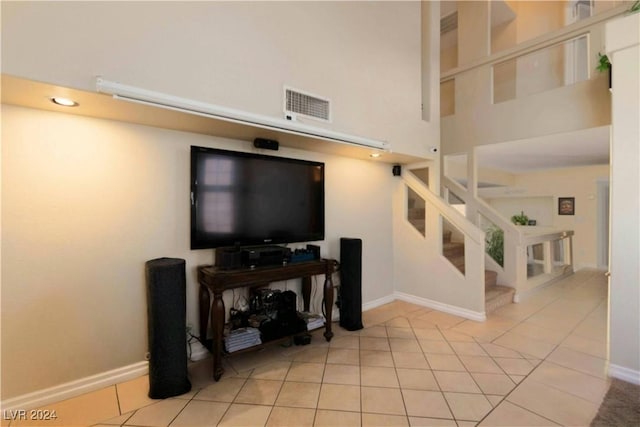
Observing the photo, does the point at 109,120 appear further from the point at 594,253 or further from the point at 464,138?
the point at 594,253

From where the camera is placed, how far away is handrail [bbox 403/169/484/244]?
325 centimetres

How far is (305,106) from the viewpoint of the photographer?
2498 millimetres

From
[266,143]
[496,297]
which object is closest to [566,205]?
[496,297]

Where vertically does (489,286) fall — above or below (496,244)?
below

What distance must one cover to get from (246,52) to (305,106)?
62 cm

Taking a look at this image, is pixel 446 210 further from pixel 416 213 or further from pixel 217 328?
pixel 217 328

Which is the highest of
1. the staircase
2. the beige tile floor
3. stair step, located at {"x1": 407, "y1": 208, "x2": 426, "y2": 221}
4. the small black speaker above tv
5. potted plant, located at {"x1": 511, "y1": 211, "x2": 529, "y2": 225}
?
the small black speaker above tv

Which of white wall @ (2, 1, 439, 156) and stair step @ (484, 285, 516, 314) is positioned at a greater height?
white wall @ (2, 1, 439, 156)

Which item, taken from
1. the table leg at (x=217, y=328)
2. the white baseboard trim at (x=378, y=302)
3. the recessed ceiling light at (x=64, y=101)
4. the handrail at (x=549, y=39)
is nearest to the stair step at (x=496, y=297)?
the white baseboard trim at (x=378, y=302)

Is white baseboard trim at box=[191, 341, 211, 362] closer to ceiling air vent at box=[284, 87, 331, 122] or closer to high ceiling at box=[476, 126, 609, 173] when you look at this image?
ceiling air vent at box=[284, 87, 331, 122]

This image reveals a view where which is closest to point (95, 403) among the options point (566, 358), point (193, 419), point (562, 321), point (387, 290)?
point (193, 419)

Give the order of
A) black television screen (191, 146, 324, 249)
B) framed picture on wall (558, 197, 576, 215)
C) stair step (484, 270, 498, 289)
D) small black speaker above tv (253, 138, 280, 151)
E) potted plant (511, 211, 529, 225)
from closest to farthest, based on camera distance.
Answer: black television screen (191, 146, 324, 249)
small black speaker above tv (253, 138, 280, 151)
stair step (484, 270, 498, 289)
framed picture on wall (558, 197, 576, 215)
potted plant (511, 211, 529, 225)

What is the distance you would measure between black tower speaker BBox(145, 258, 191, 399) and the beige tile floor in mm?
120

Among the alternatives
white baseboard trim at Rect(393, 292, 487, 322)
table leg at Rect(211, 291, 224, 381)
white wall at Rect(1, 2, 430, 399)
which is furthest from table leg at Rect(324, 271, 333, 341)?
white baseboard trim at Rect(393, 292, 487, 322)
